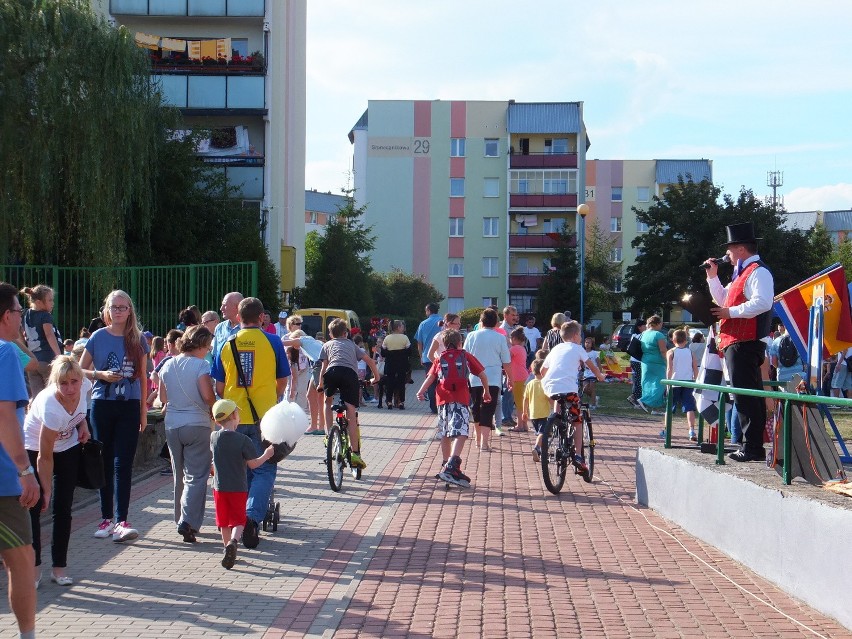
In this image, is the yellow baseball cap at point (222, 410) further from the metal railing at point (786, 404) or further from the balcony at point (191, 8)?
the balcony at point (191, 8)

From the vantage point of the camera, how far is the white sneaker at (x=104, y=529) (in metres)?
8.52

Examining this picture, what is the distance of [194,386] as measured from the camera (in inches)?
337

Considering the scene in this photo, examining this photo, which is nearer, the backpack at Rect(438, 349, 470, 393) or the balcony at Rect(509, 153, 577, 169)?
the backpack at Rect(438, 349, 470, 393)

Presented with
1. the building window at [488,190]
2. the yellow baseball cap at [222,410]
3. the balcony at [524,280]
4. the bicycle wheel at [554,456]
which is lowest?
the bicycle wheel at [554,456]

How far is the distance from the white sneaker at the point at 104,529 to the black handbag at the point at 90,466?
1.24m

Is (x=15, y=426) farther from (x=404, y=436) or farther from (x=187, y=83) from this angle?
(x=187, y=83)

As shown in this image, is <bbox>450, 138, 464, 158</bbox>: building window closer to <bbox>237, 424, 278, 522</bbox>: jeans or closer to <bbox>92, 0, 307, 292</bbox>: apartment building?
<bbox>92, 0, 307, 292</bbox>: apartment building

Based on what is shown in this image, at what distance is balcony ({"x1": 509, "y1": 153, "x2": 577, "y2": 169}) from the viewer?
73.2m

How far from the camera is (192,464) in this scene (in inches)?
334

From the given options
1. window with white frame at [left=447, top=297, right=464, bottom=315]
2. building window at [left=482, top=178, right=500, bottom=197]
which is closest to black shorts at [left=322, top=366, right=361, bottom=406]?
window with white frame at [left=447, top=297, right=464, bottom=315]

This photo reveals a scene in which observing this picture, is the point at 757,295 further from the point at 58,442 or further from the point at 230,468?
the point at 58,442

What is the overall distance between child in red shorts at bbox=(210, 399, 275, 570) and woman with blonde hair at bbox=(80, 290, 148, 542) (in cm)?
93

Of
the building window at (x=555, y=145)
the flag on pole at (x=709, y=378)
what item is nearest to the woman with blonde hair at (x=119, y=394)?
the flag on pole at (x=709, y=378)

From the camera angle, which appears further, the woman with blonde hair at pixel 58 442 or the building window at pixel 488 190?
the building window at pixel 488 190
